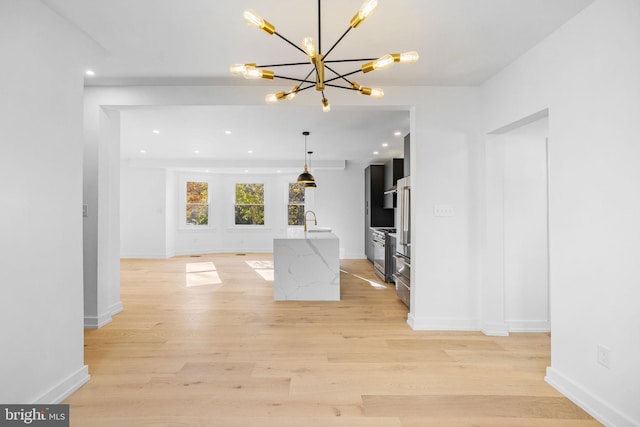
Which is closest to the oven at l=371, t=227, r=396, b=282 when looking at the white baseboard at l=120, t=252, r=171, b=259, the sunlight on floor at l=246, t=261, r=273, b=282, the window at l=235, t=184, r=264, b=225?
the sunlight on floor at l=246, t=261, r=273, b=282

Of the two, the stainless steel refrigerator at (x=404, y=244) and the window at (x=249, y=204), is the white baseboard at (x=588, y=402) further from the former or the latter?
the window at (x=249, y=204)

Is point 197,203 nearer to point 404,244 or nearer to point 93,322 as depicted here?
point 93,322

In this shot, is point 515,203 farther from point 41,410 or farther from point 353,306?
point 41,410

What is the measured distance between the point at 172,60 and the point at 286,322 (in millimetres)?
2942

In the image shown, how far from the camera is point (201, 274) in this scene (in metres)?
6.39

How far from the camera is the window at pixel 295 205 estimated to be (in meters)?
9.45

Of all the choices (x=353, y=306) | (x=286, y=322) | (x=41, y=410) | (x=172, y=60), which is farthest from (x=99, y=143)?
(x=353, y=306)

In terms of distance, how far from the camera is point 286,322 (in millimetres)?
3613

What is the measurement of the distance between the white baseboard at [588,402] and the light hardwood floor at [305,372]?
53mm

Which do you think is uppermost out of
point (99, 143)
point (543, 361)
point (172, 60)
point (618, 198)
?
point (172, 60)

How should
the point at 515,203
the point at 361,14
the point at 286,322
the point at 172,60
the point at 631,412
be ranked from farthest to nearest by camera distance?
the point at 286,322, the point at 515,203, the point at 172,60, the point at 631,412, the point at 361,14

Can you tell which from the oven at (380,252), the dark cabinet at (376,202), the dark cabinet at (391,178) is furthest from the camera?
the dark cabinet at (376,202)

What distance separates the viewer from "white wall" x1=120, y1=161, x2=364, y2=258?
8.51 m

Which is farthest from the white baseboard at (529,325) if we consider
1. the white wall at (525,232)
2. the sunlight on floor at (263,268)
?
the sunlight on floor at (263,268)
